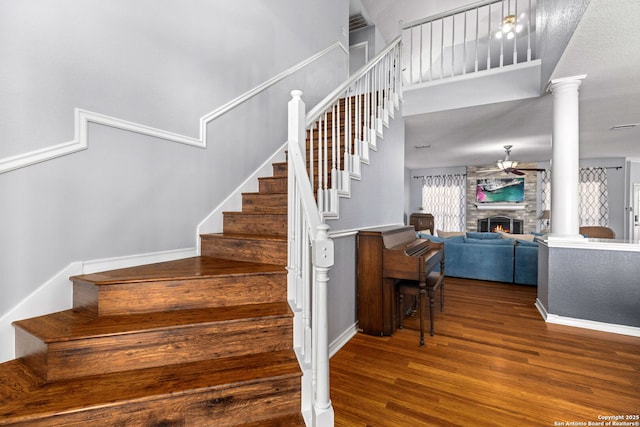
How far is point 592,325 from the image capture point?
291cm

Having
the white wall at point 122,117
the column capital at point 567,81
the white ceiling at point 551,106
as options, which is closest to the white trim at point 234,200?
the white wall at point 122,117

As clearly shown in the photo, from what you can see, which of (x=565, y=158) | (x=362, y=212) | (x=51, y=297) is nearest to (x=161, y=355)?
(x=51, y=297)

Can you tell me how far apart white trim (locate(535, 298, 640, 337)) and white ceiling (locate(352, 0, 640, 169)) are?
2.38 m

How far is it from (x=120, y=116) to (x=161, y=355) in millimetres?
1503

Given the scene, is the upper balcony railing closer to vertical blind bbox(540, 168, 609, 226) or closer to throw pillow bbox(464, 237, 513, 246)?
throw pillow bbox(464, 237, 513, 246)

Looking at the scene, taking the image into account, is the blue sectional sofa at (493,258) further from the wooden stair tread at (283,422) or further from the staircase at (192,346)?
the wooden stair tread at (283,422)

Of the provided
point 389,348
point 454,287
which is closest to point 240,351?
point 389,348

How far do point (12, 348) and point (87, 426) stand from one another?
74 cm

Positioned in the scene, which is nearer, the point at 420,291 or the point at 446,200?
the point at 420,291

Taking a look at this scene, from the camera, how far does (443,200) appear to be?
953 cm

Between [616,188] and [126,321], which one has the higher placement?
[616,188]

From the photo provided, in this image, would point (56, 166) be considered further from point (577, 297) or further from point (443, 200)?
point (443, 200)

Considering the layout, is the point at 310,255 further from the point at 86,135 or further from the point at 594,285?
the point at 594,285

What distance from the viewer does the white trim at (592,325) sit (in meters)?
2.78
